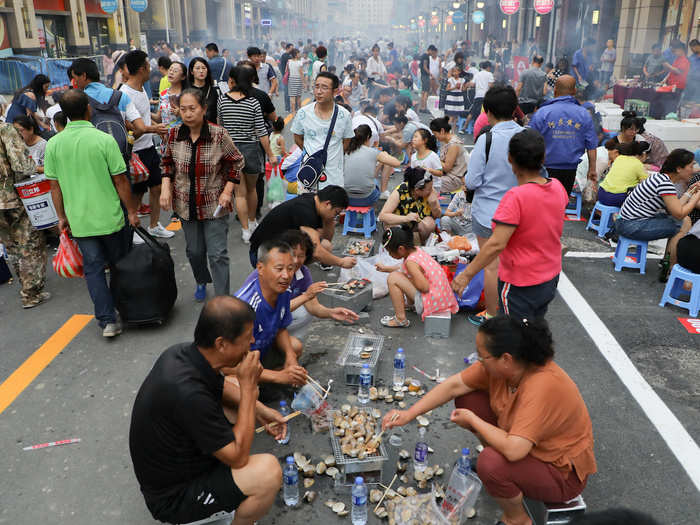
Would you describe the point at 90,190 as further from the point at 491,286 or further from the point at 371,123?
the point at 371,123

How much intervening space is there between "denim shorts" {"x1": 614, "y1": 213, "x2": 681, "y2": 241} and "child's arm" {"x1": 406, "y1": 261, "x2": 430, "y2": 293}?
262cm

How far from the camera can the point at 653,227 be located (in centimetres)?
604

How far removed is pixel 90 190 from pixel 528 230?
3501mm

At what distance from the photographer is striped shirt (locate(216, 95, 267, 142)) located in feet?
21.7

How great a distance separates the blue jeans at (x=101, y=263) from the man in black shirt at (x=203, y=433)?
2.61m

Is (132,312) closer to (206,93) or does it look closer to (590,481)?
(206,93)

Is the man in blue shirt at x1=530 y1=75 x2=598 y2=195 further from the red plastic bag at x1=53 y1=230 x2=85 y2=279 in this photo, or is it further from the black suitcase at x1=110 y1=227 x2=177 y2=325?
the red plastic bag at x1=53 y1=230 x2=85 y2=279

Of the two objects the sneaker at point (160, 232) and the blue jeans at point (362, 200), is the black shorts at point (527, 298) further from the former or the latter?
the sneaker at point (160, 232)

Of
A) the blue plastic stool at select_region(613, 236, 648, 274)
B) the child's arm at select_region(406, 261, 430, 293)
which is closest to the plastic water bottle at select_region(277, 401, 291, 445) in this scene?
the child's arm at select_region(406, 261, 430, 293)

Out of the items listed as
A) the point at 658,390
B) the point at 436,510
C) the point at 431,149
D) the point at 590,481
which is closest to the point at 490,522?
the point at 436,510

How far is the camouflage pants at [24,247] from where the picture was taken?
552 centimetres

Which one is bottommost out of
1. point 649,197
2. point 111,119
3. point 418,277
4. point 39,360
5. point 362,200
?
point 39,360

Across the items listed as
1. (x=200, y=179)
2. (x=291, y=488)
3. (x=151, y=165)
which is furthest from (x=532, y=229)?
(x=151, y=165)

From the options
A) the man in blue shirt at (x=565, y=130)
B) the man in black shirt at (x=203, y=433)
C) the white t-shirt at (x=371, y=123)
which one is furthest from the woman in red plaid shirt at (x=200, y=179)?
the white t-shirt at (x=371, y=123)
